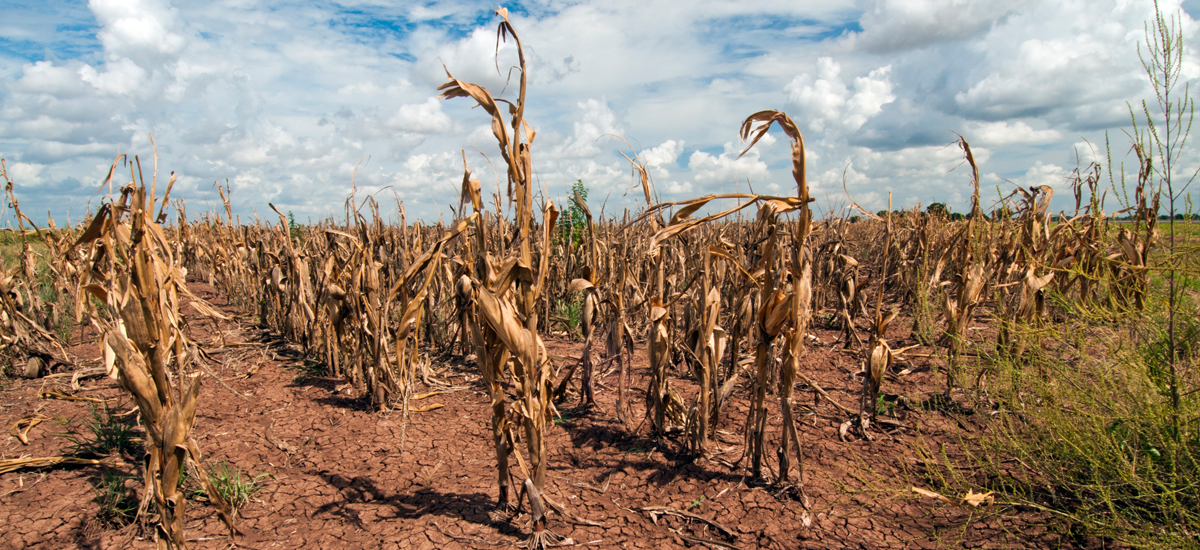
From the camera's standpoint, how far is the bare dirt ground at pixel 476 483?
245 cm

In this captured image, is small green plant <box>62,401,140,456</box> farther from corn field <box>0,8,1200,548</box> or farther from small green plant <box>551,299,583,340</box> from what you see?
small green plant <box>551,299,583,340</box>

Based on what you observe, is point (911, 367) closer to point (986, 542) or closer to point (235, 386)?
point (986, 542)

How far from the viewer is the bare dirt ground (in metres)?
2.45

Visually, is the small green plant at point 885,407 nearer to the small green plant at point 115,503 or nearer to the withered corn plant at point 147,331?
the withered corn plant at point 147,331

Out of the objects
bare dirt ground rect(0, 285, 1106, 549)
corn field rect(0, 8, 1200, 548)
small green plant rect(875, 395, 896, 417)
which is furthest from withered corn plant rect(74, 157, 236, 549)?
small green plant rect(875, 395, 896, 417)

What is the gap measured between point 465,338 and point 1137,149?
439 cm

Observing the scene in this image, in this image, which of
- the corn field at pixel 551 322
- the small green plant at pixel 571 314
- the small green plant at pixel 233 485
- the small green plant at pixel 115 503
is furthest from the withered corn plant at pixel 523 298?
the small green plant at pixel 571 314

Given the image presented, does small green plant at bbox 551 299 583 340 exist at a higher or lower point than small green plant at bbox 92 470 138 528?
higher

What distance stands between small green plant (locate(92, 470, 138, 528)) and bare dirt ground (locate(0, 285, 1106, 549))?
52 millimetres

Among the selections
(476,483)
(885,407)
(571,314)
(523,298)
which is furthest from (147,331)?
(571,314)

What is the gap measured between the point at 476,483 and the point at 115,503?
1.64 m

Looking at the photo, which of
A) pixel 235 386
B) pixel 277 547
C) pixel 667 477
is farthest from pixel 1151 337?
pixel 235 386

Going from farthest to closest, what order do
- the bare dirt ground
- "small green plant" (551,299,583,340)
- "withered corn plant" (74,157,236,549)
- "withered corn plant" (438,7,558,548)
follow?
"small green plant" (551,299,583,340) → the bare dirt ground → "withered corn plant" (438,7,558,548) → "withered corn plant" (74,157,236,549)

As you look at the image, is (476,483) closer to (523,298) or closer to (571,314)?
(523,298)
